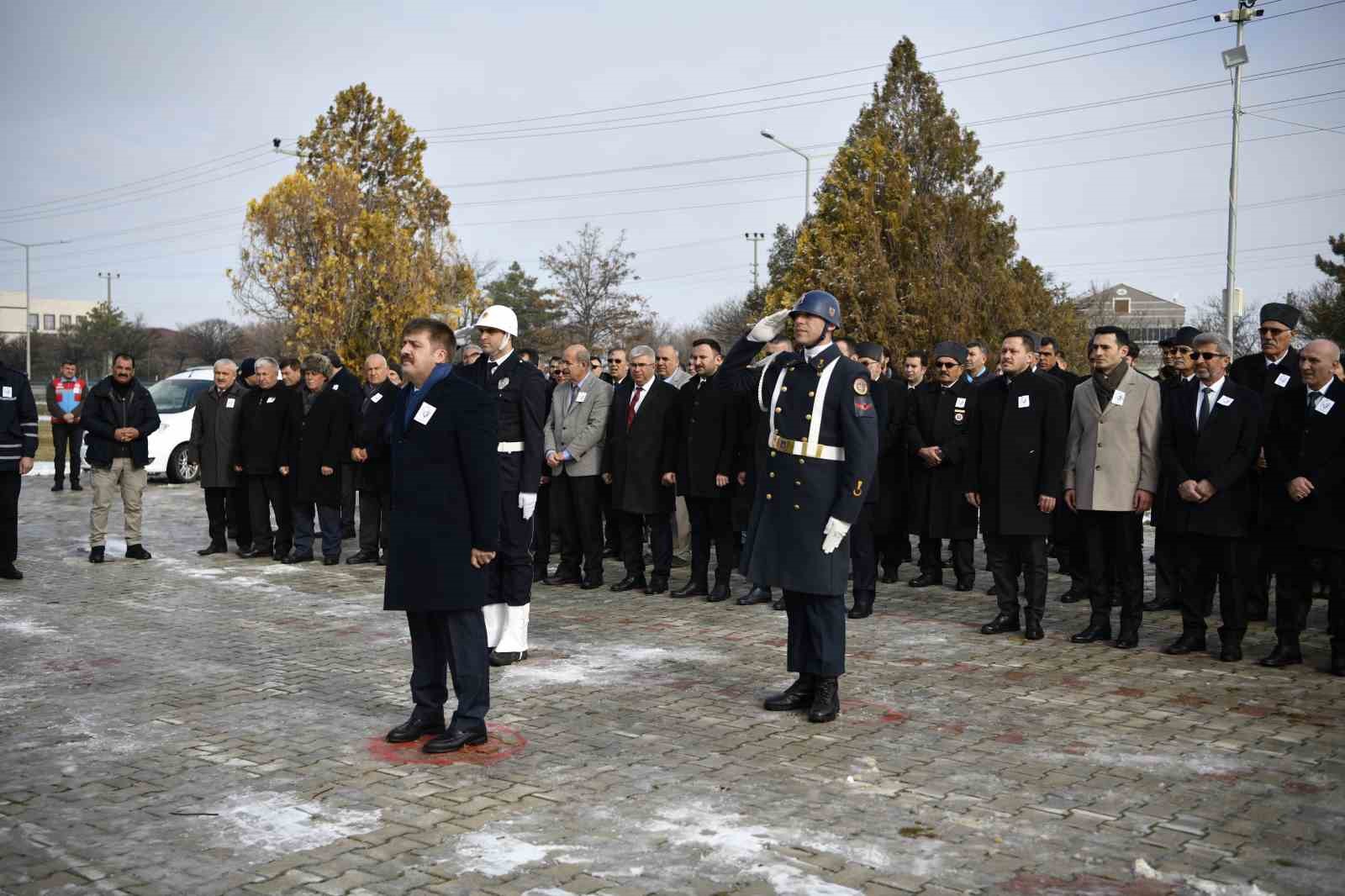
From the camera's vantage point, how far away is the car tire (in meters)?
22.4

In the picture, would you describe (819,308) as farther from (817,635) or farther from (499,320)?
(499,320)

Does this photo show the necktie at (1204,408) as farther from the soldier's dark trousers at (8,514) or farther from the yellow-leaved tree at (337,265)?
the yellow-leaved tree at (337,265)

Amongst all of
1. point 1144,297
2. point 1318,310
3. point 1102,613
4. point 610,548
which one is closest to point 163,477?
point 610,548

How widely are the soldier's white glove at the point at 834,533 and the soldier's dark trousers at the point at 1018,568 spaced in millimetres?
2930

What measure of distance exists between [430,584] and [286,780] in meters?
1.11

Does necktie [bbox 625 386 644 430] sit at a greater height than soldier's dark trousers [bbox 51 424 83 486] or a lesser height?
greater

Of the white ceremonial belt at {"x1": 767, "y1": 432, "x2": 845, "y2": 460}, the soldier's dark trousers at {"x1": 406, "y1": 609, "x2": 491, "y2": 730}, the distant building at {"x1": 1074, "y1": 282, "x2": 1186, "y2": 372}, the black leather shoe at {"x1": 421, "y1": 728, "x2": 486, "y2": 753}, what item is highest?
the distant building at {"x1": 1074, "y1": 282, "x2": 1186, "y2": 372}

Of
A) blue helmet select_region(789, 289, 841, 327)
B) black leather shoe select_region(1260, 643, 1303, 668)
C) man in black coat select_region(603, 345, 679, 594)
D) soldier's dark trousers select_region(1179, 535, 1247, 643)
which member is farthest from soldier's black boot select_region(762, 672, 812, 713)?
man in black coat select_region(603, 345, 679, 594)

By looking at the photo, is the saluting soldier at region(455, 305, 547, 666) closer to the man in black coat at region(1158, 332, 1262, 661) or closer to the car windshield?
the man in black coat at region(1158, 332, 1262, 661)

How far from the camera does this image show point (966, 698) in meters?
7.36

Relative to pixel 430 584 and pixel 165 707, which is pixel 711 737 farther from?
pixel 165 707

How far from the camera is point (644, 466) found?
11.4 metres

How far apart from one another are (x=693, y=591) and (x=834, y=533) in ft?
15.1

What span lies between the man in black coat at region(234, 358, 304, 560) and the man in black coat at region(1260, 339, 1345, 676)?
9.45 m
